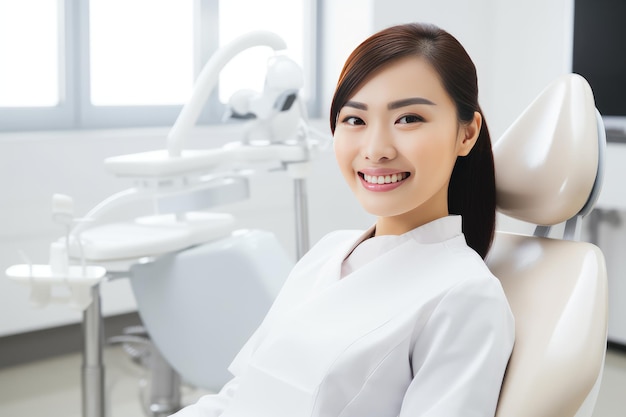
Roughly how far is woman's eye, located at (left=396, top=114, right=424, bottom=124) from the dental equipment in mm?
862

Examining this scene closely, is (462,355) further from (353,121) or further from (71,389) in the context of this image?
(71,389)

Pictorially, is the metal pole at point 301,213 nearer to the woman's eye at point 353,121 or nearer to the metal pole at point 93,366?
the metal pole at point 93,366

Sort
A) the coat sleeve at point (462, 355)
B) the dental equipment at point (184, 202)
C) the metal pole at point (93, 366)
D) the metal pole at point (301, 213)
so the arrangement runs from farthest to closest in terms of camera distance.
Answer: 1. the metal pole at point (301, 213)
2. the metal pole at point (93, 366)
3. the dental equipment at point (184, 202)
4. the coat sleeve at point (462, 355)

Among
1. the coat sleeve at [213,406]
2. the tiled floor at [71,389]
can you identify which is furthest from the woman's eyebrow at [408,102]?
the tiled floor at [71,389]

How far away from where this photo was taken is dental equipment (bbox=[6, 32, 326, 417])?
5.67ft

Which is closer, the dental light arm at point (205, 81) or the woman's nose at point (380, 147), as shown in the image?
the woman's nose at point (380, 147)

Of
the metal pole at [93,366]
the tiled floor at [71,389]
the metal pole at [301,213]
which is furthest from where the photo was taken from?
the tiled floor at [71,389]

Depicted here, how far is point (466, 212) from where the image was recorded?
46.9 inches

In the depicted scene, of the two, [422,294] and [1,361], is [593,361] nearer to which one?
[422,294]

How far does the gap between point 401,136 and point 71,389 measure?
2171mm

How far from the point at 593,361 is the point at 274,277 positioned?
3.87 feet

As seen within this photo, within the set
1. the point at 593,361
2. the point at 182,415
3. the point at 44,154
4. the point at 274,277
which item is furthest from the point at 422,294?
the point at 44,154

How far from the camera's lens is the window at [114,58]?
318 centimetres

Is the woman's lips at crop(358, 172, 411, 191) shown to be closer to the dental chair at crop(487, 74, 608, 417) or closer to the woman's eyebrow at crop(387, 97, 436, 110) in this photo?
the woman's eyebrow at crop(387, 97, 436, 110)
